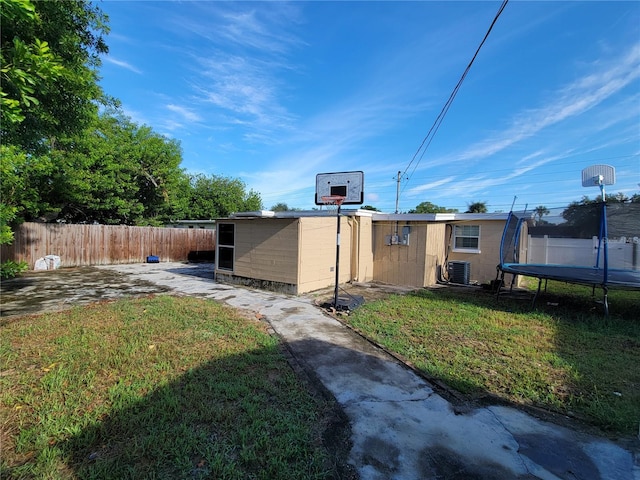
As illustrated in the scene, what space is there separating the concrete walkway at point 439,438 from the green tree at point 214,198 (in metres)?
21.8

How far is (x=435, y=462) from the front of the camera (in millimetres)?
2119

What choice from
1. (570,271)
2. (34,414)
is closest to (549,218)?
(570,271)

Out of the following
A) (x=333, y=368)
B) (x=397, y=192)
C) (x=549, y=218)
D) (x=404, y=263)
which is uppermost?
(x=397, y=192)

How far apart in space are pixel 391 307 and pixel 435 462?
468 centimetres

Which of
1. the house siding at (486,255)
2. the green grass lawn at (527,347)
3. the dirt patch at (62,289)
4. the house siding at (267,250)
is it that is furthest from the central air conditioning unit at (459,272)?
the dirt patch at (62,289)

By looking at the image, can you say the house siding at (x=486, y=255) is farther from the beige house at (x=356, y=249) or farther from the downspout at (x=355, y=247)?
the downspout at (x=355, y=247)

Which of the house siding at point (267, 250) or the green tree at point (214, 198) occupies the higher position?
the green tree at point (214, 198)

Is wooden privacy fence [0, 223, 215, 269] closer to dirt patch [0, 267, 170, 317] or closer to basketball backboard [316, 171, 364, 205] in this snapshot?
dirt patch [0, 267, 170, 317]

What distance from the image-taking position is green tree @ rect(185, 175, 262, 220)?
2453 centimetres

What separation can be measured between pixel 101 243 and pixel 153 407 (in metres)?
14.1

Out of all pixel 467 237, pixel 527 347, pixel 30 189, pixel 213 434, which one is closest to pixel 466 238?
pixel 467 237

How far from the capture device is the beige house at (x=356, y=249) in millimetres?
8289

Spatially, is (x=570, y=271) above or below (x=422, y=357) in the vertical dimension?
above

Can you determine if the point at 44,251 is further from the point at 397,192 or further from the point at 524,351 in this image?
the point at 397,192
